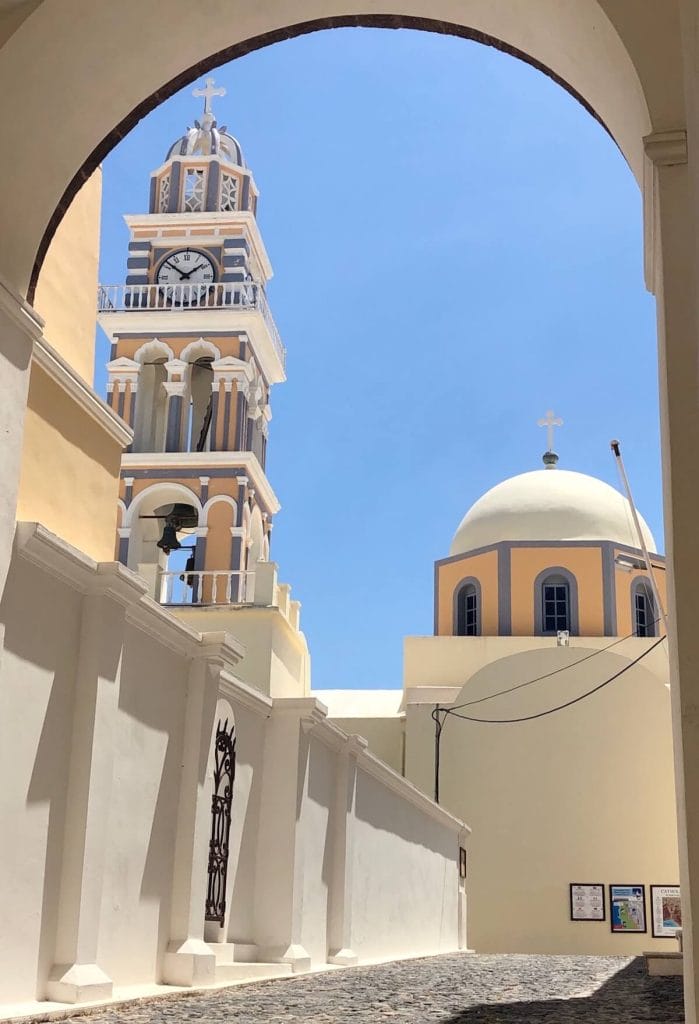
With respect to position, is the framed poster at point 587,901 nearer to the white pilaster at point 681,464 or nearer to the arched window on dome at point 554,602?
the arched window on dome at point 554,602

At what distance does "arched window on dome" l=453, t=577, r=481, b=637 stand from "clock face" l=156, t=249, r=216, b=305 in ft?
27.1

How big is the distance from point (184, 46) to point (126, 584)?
2.85 meters

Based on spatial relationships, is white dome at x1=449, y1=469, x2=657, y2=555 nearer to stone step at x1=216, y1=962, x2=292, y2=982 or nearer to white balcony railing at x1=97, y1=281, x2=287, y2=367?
white balcony railing at x1=97, y1=281, x2=287, y2=367

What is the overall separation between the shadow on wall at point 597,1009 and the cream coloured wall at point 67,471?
3.51 metres

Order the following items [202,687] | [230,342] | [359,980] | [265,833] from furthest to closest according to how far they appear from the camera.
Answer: [230,342] → [265,833] → [359,980] → [202,687]

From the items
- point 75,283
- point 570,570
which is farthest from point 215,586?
point 75,283

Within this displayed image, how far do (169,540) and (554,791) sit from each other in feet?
27.1

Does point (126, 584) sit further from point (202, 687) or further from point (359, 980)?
point (359, 980)

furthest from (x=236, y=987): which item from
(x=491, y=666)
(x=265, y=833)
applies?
(x=491, y=666)

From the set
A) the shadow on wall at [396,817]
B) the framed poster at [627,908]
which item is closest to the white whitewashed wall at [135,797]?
the shadow on wall at [396,817]

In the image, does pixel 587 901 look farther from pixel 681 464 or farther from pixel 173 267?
pixel 681 464

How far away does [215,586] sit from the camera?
22812mm

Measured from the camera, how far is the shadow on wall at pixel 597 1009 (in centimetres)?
628

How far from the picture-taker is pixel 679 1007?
7.50 metres
